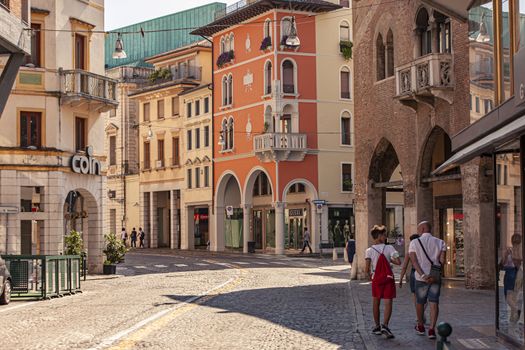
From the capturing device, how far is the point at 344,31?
214 ft

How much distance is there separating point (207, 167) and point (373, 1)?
3978cm

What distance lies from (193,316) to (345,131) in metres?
45.5

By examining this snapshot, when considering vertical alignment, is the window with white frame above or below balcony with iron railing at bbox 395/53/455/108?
above

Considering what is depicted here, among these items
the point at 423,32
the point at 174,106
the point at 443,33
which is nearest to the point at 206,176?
the point at 174,106

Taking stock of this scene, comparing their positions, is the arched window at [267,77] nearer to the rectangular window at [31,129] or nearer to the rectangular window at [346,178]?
the rectangular window at [346,178]

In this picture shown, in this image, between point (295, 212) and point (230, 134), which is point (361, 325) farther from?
point (230, 134)

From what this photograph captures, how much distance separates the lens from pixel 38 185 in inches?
1506

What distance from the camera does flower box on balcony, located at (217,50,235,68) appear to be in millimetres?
67938

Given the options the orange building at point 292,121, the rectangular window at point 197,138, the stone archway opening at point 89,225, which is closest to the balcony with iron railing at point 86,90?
the stone archway opening at point 89,225

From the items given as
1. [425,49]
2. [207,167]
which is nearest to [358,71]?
[425,49]

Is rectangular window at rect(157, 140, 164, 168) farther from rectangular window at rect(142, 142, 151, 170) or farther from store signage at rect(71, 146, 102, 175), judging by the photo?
store signage at rect(71, 146, 102, 175)

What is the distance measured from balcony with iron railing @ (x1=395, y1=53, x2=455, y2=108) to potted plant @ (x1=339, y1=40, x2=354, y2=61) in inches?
1390

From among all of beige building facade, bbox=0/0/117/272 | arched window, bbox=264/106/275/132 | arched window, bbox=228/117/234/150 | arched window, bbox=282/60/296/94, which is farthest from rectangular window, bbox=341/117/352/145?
beige building facade, bbox=0/0/117/272

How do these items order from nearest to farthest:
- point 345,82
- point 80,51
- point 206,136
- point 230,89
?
1. point 80,51
2. point 345,82
3. point 230,89
4. point 206,136
